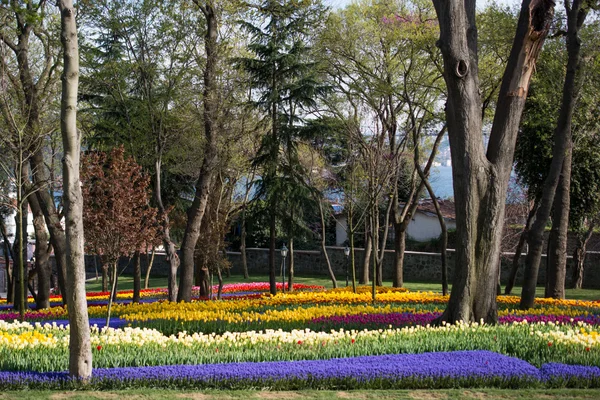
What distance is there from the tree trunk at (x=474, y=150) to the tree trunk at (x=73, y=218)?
223 inches

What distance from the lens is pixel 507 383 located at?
277 inches

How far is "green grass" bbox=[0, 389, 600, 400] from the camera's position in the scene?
632 centimetres

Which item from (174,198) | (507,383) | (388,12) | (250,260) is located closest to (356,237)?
(250,260)

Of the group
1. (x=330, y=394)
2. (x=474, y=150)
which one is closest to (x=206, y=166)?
(x=474, y=150)

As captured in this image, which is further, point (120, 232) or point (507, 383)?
point (120, 232)

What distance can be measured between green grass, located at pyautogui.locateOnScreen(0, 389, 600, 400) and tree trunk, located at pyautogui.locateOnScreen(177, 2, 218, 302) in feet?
33.5

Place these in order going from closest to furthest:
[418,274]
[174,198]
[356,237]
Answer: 1. [174,198]
2. [418,274]
3. [356,237]

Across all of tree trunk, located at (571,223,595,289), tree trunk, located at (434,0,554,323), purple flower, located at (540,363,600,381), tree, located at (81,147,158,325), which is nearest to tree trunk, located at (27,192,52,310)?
tree, located at (81,147,158,325)

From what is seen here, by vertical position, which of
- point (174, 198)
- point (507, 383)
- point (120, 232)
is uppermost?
point (174, 198)

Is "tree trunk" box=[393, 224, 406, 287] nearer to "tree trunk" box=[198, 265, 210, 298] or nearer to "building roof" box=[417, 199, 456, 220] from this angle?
"tree trunk" box=[198, 265, 210, 298]

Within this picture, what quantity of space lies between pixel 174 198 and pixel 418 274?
13136mm

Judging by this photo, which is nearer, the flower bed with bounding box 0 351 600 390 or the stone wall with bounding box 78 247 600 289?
the flower bed with bounding box 0 351 600 390

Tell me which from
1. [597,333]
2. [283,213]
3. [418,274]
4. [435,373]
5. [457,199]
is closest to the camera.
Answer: [435,373]

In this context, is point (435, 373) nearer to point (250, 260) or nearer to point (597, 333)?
point (597, 333)
